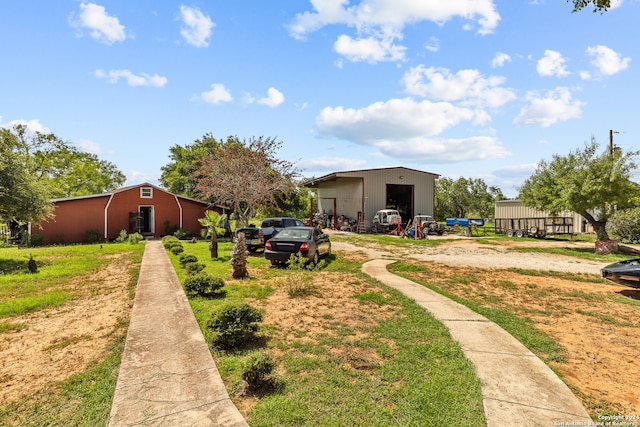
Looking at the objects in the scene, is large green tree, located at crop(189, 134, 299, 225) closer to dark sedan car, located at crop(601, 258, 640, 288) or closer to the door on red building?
the door on red building

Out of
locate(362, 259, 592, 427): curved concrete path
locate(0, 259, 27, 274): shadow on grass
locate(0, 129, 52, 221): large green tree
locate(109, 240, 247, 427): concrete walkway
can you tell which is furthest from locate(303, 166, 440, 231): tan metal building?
locate(109, 240, 247, 427): concrete walkway

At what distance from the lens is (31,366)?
447 cm

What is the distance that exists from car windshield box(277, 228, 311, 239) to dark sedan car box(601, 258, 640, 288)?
29.5ft

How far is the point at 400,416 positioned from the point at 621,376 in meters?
3.32

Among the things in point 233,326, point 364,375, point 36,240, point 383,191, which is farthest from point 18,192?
point 383,191

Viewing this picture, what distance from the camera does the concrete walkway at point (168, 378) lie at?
3.15 meters

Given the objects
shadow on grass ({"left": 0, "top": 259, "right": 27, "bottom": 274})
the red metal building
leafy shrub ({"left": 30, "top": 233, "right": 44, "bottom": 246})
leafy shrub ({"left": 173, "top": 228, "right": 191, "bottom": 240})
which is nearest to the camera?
shadow on grass ({"left": 0, "top": 259, "right": 27, "bottom": 274})

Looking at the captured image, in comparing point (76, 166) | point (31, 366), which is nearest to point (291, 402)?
point (31, 366)

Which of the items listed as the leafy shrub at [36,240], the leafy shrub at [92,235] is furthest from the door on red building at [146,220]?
the leafy shrub at [36,240]

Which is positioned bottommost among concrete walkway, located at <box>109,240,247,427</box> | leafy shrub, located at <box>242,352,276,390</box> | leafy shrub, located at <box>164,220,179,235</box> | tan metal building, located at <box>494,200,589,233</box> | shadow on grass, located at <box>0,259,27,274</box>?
concrete walkway, located at <box>109,240,247,427</box>

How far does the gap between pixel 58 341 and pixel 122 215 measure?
21692 mm

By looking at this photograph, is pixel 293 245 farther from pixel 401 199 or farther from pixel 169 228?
pixel 401 199

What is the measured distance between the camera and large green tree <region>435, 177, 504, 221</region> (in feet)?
166

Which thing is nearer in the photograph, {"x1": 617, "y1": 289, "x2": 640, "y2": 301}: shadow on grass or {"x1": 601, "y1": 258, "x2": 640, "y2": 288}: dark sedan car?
{"x1": 601, "y1": 258, "x2": 640, "y2": 288}: dark sedan car
